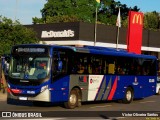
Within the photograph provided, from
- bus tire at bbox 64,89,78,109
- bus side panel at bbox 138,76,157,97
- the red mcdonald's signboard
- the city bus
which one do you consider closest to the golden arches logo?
the red mcdonald's signboard

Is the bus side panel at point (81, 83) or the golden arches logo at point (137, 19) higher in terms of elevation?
the golden arches logo at point (137, 19)

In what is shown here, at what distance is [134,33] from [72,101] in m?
26.9

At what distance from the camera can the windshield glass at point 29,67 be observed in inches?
Result: 786

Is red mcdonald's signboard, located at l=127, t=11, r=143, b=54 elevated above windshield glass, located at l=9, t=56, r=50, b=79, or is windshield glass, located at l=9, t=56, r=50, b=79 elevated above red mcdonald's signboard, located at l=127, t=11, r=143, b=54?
red mcdonald's signboard, located at l=127, t=11, r=143, b=54

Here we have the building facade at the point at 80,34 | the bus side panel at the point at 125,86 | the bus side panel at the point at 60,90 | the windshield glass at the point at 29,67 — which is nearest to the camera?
the windshield glass at the point at 29,67

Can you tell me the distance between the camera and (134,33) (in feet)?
155

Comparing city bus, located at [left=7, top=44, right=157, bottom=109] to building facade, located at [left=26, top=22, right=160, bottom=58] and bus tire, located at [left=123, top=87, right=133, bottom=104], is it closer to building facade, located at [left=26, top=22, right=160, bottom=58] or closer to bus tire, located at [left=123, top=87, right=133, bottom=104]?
bus tire, located at [left=123, top=87, right=133, bottom=104]

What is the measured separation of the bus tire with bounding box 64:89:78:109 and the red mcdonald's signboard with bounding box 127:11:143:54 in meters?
25.5

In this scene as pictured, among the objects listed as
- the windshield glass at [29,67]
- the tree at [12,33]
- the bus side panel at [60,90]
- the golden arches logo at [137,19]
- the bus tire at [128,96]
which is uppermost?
the golden arches logo at [137,19]

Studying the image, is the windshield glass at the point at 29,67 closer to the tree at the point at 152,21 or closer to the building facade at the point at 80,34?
the building facade at the point at 80,34

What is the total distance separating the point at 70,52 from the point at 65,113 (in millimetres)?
8664

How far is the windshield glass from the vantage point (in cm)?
1997

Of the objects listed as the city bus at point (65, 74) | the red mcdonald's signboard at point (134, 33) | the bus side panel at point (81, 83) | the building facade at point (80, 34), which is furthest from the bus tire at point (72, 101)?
the red mcdonald's signboard at point (134, 33)

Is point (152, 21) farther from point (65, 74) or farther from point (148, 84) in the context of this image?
point (65, 74)
